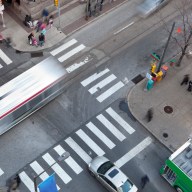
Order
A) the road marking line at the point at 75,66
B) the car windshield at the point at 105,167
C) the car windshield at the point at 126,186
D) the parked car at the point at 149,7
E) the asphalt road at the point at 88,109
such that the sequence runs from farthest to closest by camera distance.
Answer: the parked car at the point at 149,7
the road marking line at the point at 75,66
the asphalt road at the point at 88,109
the car windshield at the point at 105,167
the car windshield at the point at 126,186

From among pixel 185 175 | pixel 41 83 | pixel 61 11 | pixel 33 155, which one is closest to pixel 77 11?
pixel 61 11

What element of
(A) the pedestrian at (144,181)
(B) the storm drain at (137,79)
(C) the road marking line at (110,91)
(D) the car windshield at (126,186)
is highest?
(C) the road marking line at (110,91)

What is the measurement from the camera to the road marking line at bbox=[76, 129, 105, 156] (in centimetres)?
3119

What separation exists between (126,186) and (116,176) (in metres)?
1.05

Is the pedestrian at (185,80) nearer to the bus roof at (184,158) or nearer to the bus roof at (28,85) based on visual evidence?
the bus roof at (184,158)

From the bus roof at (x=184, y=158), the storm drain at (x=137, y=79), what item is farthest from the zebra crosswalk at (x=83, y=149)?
the bus roof at (x=184, y=158)

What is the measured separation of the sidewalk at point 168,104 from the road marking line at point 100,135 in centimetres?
343

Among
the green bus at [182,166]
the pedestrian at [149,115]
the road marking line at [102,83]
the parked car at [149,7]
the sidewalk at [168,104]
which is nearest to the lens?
the green bus at [182,166]

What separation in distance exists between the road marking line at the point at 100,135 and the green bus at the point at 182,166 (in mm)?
5234

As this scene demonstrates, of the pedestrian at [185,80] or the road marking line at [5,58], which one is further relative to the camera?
the road marking line at [5,58]

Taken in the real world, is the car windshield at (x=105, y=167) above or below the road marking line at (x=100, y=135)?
below

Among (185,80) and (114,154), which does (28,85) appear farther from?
(185,80)

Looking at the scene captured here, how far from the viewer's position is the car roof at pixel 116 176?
28281mm

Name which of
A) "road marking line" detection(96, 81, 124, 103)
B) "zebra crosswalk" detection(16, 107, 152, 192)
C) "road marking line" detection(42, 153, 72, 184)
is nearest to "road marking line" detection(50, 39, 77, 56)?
"road marking line" detection(96, 81, 124, 103)
